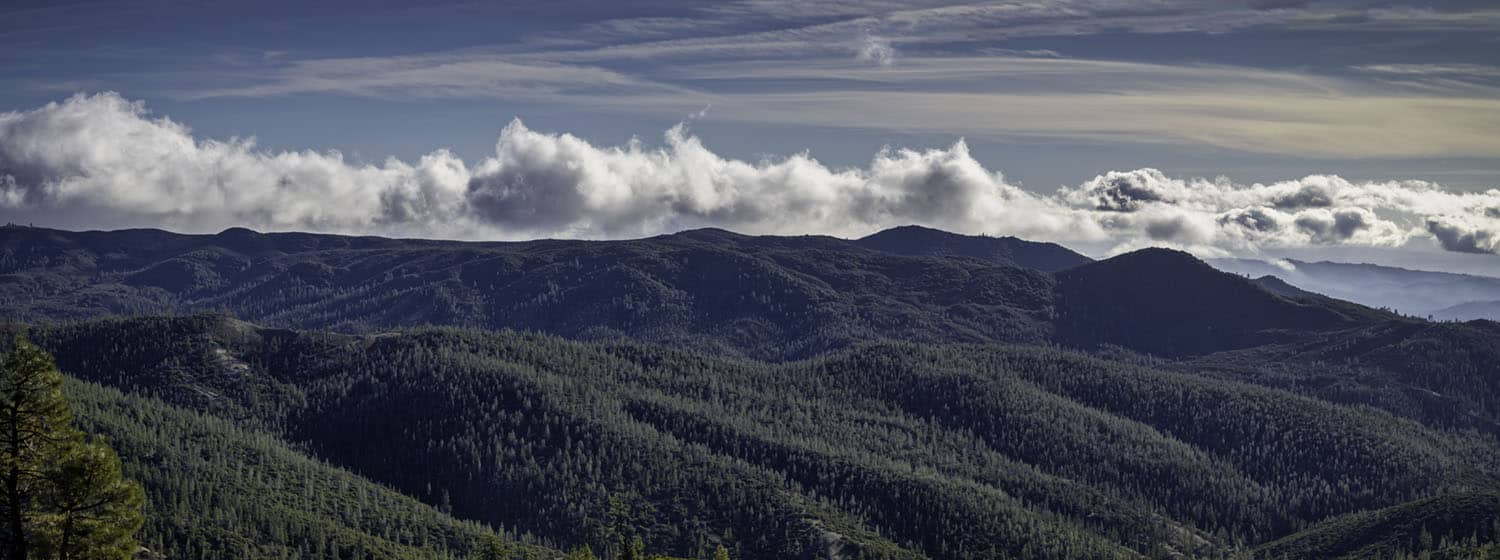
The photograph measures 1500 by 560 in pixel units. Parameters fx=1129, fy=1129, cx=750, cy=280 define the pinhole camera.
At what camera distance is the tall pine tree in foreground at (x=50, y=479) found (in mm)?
74875

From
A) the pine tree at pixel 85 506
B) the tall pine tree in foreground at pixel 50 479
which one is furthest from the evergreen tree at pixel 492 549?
the pine tree at pixel 85 506

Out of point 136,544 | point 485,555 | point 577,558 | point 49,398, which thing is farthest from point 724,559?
point 49,398

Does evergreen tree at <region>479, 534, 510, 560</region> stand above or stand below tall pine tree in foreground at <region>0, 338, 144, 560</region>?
below

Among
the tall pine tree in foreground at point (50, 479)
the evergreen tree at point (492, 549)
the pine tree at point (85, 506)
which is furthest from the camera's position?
the evergreen tree at point (492, 549)

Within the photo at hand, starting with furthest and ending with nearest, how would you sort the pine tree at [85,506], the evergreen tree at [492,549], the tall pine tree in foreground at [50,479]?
the evergreen tree at [492,549] → the pine tree at [85,506] → the tall pine tree in foreground at [50,479]

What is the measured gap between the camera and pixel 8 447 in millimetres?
75750

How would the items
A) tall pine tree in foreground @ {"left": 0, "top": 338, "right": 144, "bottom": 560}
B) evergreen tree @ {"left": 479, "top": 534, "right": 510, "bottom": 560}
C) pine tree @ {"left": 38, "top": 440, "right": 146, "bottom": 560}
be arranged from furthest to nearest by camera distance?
evergreen tree @ {"left": 479, "top": 534, "right": 510, "bottom": 560} < pine tree @ {"left": 38, "top": 440, "right": 146, "bottom": 560} < tall pine tree in foreground @ {"left": 0, "top": 338, "right": 144, "bottom": 560}

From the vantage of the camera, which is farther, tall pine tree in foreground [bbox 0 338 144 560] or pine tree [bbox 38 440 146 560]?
pine tree [bbox 38 440 146 560]

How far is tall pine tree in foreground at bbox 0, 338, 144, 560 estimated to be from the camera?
74.9 metres

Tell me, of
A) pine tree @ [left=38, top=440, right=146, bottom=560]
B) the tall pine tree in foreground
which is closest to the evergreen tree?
the tall pine tree in foreground

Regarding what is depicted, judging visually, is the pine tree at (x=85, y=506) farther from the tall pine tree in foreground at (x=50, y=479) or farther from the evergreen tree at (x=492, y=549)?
the evergreen tree at (x=492, y=549)

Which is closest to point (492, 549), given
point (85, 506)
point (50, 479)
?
point (85, 506)

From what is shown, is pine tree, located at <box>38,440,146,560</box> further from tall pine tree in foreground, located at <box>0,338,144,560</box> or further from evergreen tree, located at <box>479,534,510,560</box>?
evergreen tree, located at <box>479,534,510,560</box>

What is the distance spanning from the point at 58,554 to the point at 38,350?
1502 cm
